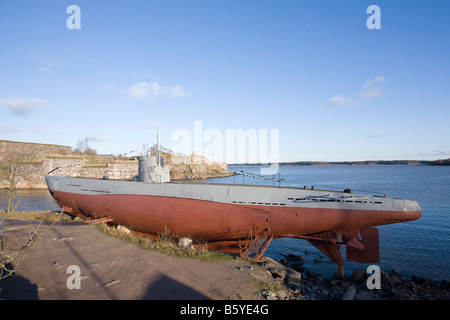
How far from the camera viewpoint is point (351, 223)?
43.4ft

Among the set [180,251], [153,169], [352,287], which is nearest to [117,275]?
[180,251]

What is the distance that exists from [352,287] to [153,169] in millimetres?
15278

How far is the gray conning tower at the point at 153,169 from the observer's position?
18422mm

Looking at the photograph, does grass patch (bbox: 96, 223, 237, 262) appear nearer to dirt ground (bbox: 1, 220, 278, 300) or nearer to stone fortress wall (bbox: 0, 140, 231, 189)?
dirt ground (bbox: 1, 220, 278, 300)

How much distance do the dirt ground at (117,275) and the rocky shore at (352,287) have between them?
1143 millimetres

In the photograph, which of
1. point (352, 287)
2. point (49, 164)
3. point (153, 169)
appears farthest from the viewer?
point (49, 164)

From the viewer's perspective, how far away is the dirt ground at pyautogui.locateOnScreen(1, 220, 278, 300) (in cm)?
806

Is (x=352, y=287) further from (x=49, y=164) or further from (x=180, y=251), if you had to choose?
(x=49, y=164)

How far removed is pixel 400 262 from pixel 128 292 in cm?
1958

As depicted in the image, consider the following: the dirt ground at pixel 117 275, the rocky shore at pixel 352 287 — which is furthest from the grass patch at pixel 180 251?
the rocky shore at pixel 352 287

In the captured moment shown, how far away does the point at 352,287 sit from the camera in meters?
11.3

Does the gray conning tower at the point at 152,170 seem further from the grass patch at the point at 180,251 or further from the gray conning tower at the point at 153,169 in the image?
the grass patch at the point at 180,251

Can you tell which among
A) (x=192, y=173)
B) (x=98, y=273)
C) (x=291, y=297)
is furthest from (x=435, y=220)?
(x=192, y=173)
